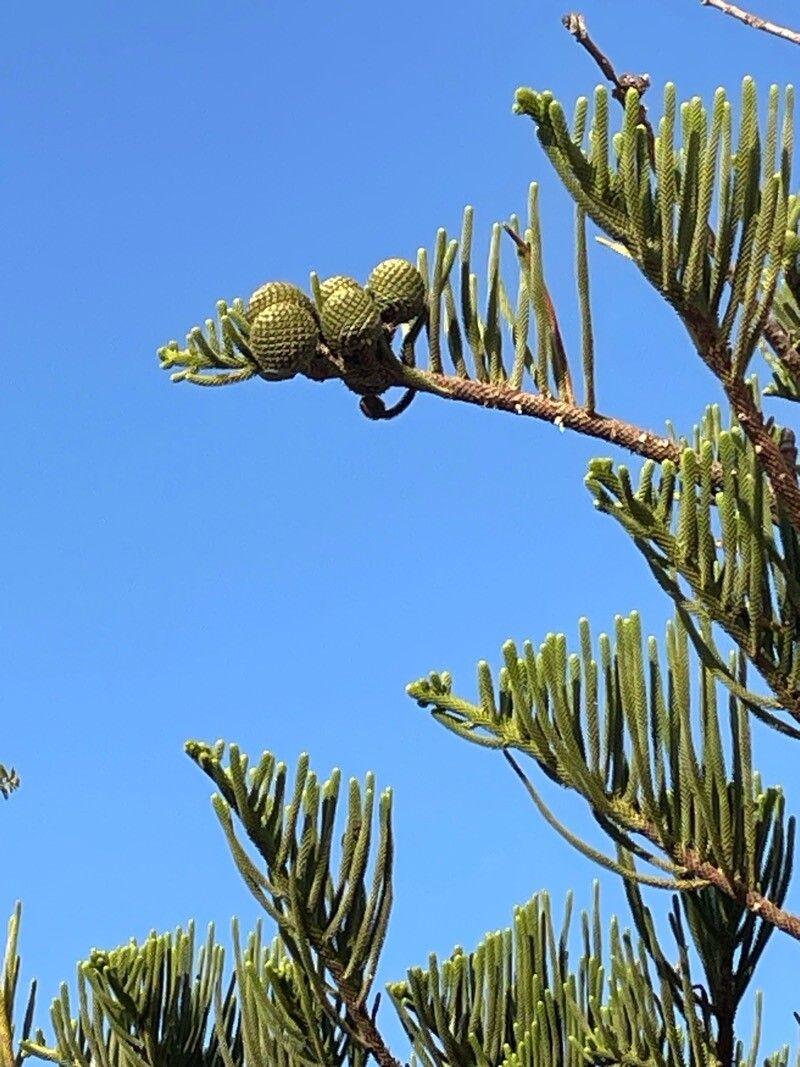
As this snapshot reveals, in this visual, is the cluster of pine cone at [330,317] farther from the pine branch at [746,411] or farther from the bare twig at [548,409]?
the pine branch at [746,411]

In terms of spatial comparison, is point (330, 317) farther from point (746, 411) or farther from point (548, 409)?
point (746, 411)

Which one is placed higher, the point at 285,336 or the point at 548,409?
the point at 285,336

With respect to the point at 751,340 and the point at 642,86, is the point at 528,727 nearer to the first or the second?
the point at 751,340

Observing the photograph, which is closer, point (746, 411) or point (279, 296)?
point (746, 411)

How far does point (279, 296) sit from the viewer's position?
229 cm

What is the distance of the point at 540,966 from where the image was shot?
2762 mm

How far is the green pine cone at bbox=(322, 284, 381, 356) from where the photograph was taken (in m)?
2.26

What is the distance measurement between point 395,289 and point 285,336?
0.21 metres

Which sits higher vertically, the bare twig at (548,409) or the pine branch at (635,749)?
the bare twig at (548,409)

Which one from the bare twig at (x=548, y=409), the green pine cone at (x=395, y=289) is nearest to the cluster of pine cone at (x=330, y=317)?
the green pine cone at (x=395, y=289)

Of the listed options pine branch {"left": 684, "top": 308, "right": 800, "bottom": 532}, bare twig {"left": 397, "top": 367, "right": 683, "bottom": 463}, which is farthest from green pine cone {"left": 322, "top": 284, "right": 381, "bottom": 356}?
pine branch {"left": 684, "top": 308, "right": 800, "bottom": 532}

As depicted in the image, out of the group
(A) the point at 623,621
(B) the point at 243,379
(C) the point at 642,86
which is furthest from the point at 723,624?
(B) the point at 243,379

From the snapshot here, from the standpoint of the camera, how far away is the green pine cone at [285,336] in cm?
226


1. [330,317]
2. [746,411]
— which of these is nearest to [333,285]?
[330,317]
